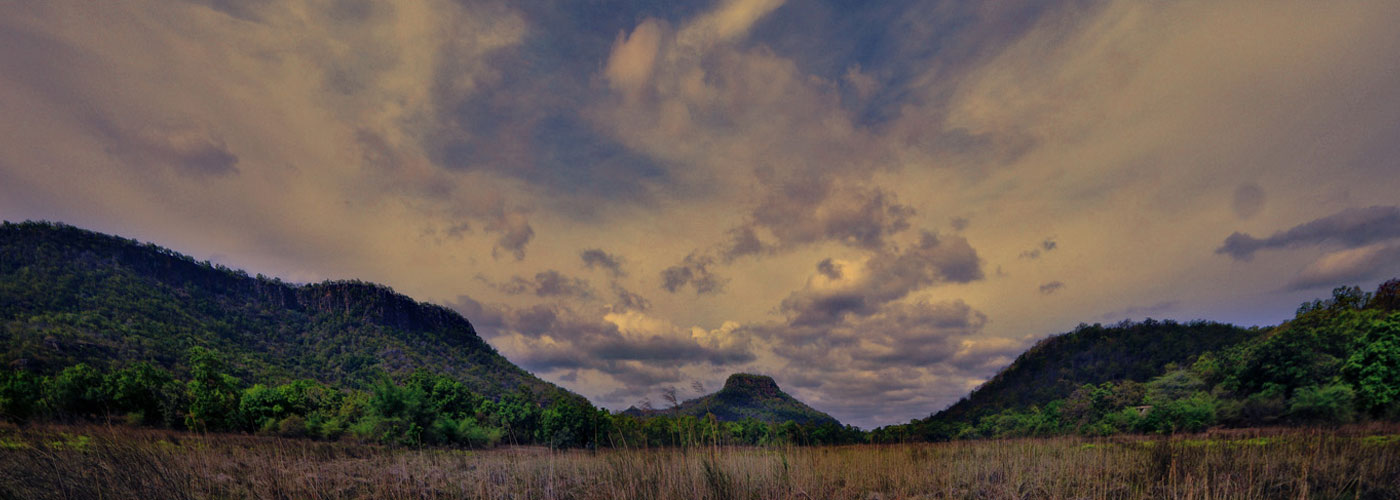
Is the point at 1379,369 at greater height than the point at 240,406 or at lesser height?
greater

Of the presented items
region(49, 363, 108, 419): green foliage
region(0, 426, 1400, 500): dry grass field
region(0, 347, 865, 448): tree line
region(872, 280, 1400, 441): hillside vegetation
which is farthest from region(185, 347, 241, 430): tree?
region(872, 280, 1400, 441): hillside vegetation

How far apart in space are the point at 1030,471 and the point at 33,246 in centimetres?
16517

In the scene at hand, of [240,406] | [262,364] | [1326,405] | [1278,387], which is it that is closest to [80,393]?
[240,406]

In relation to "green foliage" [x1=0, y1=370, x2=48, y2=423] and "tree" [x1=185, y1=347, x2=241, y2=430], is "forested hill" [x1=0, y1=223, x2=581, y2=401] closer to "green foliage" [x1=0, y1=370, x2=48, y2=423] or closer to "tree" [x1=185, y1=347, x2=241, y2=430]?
"tree" [x1=185, y1=347, x2=241, y2=430]

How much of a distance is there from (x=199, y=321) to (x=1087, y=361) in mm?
196672

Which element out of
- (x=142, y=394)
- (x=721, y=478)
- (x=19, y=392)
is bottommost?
(x=142, y=394)

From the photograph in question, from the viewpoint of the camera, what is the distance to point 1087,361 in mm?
123062

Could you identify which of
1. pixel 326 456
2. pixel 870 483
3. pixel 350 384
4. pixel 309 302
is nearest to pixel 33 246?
pixel 309 302

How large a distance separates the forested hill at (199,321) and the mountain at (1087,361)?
106 m

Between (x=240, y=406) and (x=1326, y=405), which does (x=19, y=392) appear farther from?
(x=1326, y=405)

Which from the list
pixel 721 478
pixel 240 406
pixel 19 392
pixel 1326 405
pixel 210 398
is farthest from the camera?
pixel 240 406

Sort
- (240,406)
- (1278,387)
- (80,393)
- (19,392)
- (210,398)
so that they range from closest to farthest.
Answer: (1278,387), (19,392), (80,393), (210,398), (240,406)

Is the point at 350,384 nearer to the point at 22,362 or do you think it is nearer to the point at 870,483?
the point at 22,362

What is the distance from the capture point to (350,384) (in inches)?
3772
